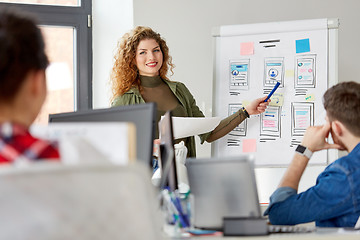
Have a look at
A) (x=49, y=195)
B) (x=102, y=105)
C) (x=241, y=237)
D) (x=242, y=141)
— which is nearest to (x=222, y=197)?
(x=241, y=237)

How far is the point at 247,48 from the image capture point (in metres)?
3.56

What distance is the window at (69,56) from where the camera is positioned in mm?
4090

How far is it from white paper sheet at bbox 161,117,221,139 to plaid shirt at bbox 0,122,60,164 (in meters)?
2.02

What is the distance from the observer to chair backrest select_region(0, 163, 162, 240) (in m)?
0.70

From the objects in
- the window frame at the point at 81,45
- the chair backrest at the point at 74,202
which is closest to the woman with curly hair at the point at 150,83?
the window frame at the point at 81,45

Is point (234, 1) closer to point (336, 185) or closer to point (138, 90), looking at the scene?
point (138, 90)

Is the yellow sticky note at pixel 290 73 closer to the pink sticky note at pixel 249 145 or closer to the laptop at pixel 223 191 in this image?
the pink sticky note at pixel 249 145

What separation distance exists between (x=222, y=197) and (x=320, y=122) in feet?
6.61

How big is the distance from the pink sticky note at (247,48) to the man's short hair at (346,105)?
1.75 metres

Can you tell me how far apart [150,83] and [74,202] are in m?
2.59

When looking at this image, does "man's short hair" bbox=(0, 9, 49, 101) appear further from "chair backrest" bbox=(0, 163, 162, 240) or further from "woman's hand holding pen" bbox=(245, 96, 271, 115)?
"woman's hand holding pen" bbox=(245, 96, 271, 115)

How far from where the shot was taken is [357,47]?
3.94 metres

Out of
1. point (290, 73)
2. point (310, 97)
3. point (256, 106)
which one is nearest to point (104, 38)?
point (256, 106)

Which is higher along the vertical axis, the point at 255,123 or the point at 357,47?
the point at 357,47
